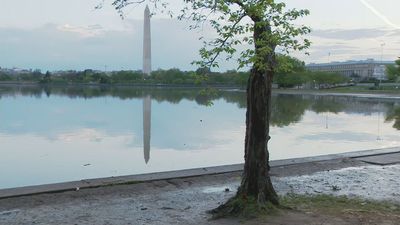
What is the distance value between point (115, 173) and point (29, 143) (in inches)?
244

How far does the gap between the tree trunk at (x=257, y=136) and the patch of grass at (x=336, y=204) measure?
76 cm

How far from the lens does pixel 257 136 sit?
6738 millimetres

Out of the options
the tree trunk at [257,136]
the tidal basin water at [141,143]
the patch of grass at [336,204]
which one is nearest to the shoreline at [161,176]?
the tidal basin water at [141,143]

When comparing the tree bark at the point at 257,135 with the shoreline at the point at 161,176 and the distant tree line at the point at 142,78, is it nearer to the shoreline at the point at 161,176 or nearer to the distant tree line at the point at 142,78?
the shoreline at the point at 161,176

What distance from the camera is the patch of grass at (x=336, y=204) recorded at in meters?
7.20

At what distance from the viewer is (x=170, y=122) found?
2500 cm

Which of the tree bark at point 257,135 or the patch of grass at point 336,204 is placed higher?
the tree bark at point 257,135

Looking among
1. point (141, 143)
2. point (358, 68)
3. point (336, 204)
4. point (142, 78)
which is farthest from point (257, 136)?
point (358, 68)

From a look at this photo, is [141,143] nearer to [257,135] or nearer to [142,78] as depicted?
[257,135]

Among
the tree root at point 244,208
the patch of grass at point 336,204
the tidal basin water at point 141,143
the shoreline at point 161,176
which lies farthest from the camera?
the tidal basin water at point 141,143

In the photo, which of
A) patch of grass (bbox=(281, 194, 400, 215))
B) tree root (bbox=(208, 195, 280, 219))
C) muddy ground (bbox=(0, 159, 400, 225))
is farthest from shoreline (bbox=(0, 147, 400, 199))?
tree root (bbox=(208, 195, 280, 219))

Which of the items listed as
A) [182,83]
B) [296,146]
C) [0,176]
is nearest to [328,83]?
[182,83]

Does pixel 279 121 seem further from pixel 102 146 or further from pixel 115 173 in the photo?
pixel 115 173

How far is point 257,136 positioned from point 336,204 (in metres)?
1.85
